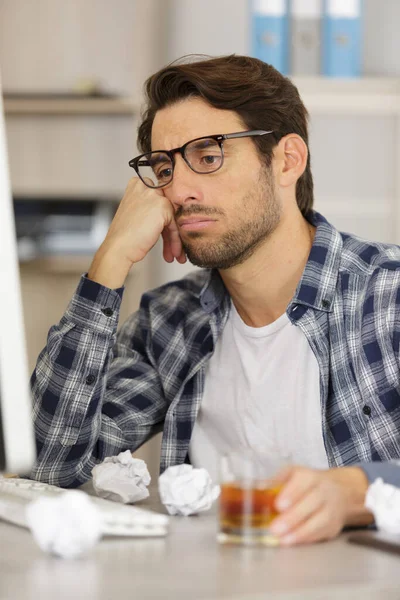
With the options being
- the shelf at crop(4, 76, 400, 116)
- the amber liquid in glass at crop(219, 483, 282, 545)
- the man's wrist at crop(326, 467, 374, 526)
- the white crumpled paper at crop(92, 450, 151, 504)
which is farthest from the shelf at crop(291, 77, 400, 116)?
the amber liquid in glass at crop(219, 483, 282, 545)

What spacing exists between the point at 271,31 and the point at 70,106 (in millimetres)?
820

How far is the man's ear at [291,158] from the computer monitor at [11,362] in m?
1.09

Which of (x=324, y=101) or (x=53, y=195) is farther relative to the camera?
(x=53, y=195)

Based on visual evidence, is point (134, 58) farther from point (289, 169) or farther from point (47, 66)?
point (289, 169)

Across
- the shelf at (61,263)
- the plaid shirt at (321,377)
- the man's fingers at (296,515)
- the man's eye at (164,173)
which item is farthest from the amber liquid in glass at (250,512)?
the shelf at (61,263)

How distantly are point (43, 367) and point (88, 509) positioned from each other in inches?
26.7

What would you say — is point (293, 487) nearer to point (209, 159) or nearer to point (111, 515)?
point (111, 515)

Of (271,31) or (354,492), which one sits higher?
(271,31)

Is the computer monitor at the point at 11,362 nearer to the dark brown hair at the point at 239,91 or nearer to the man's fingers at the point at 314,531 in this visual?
the man's fingers at the point at 314,531

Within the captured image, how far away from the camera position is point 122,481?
1.19 meters

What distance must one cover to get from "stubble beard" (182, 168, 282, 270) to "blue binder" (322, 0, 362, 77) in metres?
1.60

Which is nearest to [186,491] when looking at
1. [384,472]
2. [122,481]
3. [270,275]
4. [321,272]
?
[122,481]

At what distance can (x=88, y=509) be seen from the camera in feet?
2.80

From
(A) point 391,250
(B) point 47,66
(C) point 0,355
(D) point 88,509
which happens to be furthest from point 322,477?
(B) point 47,66
